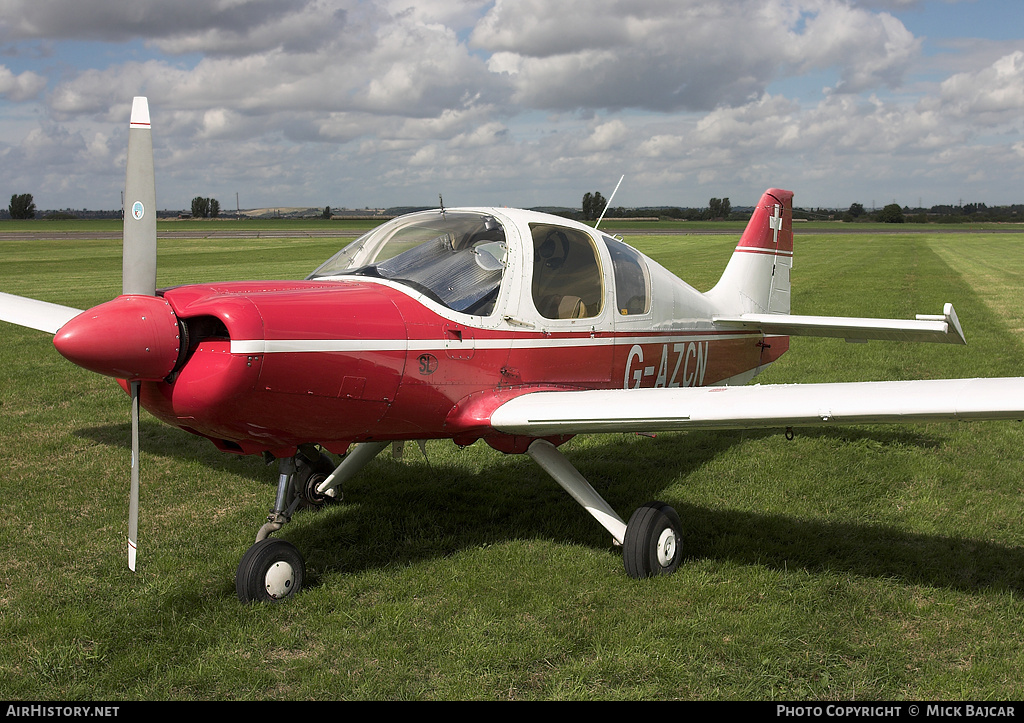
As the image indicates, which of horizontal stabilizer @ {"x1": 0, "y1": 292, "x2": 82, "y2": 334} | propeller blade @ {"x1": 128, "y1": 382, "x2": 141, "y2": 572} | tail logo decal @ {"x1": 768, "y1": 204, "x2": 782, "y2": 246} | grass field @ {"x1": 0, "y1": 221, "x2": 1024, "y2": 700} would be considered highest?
tail logo decal @ {"x1": 768, "y1": 204, "x2": 782, "y2": 246}

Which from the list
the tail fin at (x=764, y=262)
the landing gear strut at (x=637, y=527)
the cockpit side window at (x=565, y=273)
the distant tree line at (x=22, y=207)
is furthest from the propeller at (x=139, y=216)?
the distant tree line at (x=22, y=207)

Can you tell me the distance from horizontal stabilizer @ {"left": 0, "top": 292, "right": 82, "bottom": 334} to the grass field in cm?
125

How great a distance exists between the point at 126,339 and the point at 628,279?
3518 mm

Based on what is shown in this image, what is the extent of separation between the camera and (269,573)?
15.2 feet

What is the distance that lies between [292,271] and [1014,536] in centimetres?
2776

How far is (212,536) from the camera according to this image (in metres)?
5.70

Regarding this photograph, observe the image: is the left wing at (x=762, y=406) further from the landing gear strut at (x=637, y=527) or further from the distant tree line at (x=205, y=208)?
the distant tree line at (x=205, y=208)

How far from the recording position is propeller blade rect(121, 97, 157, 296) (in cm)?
411

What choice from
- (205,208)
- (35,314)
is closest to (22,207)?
(205,208)

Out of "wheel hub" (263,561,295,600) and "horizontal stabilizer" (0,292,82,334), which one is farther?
"horizontal stabilizer" (0,292,82,334)

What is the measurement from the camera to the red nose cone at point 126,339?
3.71 m

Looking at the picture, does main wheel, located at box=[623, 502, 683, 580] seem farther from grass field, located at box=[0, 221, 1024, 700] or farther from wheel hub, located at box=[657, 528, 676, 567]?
grass field, located at box=[0, 221, 1024, 700]

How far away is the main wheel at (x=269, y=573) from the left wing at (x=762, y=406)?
145 cm
